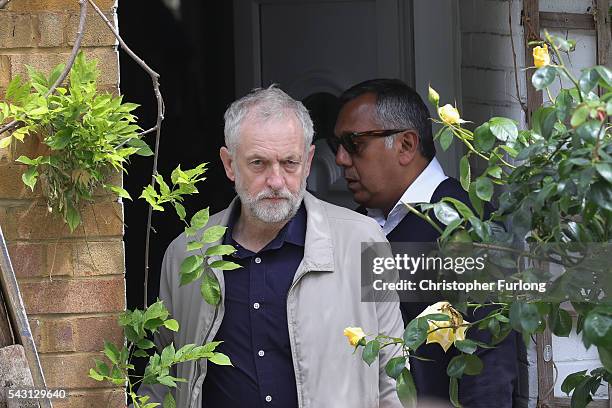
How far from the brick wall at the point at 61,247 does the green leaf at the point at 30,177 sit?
0.29 feet

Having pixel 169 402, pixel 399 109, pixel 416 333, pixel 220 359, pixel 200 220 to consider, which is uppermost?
pixel 399 109

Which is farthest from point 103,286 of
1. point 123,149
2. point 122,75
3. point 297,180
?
point 122,75

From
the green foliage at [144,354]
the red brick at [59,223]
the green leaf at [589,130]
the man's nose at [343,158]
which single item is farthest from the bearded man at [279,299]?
the green leaf at [589,130]

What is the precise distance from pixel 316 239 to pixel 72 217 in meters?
0.63

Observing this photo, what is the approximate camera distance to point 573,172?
1.72 metres

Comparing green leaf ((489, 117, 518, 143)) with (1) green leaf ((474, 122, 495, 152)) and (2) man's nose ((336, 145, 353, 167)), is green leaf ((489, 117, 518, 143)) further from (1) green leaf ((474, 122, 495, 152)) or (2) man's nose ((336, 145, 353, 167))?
(2) man's nose ((336, 145, 353, 167))

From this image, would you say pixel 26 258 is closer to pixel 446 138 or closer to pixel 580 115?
pixel 446 138

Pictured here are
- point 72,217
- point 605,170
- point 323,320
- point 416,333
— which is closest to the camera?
point 605,170

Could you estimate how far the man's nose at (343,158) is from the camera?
3728mm

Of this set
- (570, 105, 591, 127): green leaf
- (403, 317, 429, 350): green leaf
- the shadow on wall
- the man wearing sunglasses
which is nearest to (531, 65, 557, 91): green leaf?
(570, 105, 591, 127): green leaf

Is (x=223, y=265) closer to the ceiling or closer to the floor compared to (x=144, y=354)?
closer to the ceiling

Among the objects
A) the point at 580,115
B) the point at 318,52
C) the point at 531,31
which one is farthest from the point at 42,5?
the point at 318,52

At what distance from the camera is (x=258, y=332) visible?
2.92 meters

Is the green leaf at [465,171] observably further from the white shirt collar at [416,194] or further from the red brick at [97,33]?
the white shirt collar at [416,194]
